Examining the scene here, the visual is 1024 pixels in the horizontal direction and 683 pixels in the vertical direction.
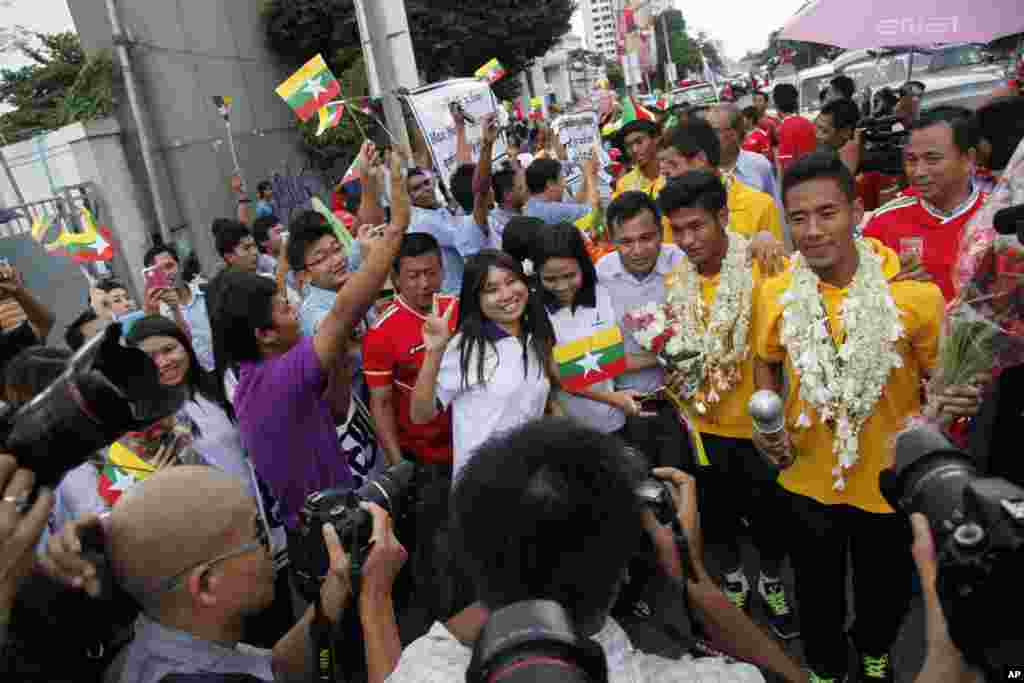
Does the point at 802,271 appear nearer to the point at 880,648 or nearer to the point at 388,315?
the point at 880,648

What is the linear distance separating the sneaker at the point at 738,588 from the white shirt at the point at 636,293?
0.86 m

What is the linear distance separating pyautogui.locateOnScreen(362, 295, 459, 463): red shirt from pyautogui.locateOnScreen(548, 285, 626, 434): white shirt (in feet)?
1.39

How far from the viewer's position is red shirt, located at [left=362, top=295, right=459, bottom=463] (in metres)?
2.98

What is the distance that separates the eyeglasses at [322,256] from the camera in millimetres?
3428

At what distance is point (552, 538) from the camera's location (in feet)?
3.84

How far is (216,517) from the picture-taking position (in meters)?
1.54

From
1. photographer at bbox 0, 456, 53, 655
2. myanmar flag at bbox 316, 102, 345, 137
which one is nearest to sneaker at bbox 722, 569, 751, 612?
photographer at bbox 0, 456, 53, 655

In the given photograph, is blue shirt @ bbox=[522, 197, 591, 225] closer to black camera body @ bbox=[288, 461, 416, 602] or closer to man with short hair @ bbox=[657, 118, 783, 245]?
man with short hair @ bbox=[657, 118, 783, 245]

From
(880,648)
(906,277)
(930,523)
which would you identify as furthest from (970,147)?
(930,523)

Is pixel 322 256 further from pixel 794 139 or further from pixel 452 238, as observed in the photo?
pixel 794 139

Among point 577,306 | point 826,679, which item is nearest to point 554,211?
point 577,306

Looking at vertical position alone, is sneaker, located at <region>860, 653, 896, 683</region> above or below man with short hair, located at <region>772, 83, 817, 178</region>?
below

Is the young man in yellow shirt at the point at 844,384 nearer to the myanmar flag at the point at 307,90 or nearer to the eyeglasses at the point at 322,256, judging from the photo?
the eyeglasses at the point at 322,256

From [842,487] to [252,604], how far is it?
1696mm
